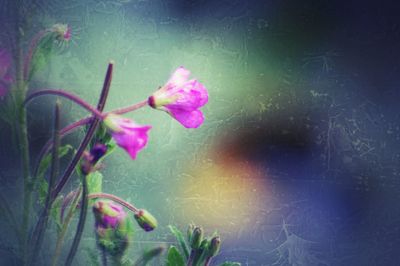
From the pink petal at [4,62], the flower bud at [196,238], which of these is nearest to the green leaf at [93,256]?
the flower bud at [196,238]

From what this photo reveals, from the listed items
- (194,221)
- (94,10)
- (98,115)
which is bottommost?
(194,221)

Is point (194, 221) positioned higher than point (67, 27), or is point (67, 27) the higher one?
point (67, 27)

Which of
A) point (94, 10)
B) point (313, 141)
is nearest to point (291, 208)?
point (313, 141)

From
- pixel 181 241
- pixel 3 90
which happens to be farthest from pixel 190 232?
pixel 3 90

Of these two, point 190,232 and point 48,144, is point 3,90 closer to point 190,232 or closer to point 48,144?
point 48,144

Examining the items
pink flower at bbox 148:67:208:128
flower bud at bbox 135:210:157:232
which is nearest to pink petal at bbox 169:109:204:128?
pink flower at bbox 148:67:208:128

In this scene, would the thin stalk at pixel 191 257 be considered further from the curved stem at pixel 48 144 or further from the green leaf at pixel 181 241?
the curved stem at pixel 48 144

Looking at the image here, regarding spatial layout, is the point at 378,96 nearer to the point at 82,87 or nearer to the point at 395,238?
the point at 395,238
